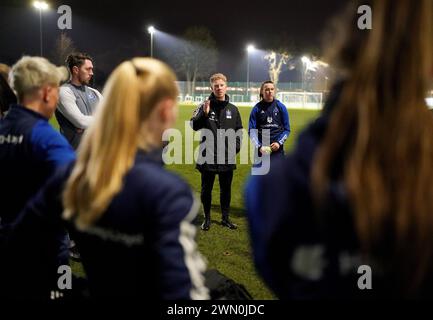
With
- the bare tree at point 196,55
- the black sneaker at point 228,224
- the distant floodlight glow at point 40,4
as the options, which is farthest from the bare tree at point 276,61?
the black sneaker at point 228,224

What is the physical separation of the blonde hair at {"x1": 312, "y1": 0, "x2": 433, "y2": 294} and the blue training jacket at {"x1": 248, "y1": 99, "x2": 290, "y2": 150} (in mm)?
6467

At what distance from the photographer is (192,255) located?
1.80m

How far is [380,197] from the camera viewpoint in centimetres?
121

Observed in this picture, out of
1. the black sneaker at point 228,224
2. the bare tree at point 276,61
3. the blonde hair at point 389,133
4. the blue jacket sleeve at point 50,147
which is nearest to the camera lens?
the blonde hair at point 389,133

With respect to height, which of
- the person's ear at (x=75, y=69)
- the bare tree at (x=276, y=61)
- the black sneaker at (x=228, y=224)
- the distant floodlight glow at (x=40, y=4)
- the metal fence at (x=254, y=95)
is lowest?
the black sneaker at (x=228, y=224)

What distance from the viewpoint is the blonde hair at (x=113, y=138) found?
1.76m

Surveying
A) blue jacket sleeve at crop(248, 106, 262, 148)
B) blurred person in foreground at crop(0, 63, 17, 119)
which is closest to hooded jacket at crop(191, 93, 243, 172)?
blue jacket sleeve at crop(248, 106, 262, 148)

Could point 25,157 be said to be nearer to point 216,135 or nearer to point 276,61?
point 216,135

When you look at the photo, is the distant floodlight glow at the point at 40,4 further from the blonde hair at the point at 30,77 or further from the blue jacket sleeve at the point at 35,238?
the blue jacket sleeve at the point at 35,238

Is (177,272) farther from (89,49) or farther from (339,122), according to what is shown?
(89,49)

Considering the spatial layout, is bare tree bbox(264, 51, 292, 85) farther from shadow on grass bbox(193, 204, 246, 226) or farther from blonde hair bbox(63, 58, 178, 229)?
blonde hair bbox(63, 58, 178, 229)

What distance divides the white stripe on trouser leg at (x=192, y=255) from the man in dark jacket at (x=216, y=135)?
17.0ft

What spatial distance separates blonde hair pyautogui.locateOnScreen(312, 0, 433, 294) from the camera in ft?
3.92

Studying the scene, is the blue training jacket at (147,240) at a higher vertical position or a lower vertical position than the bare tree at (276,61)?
lower
